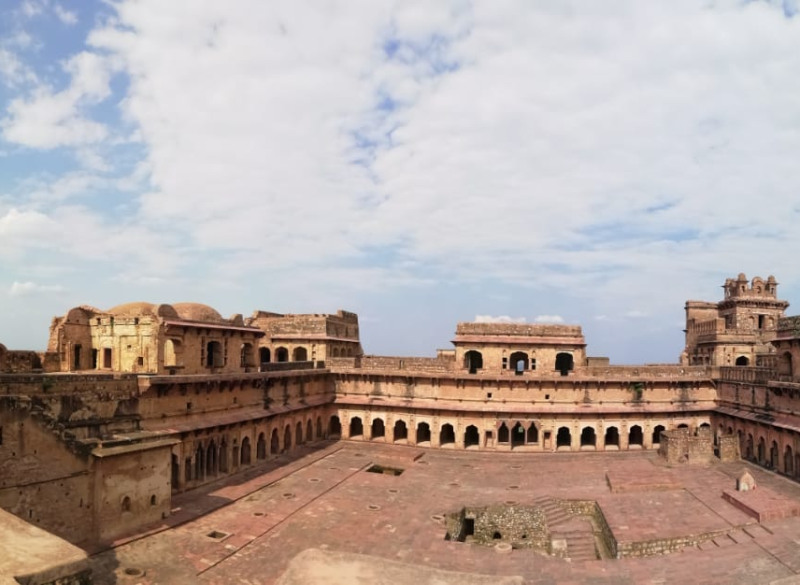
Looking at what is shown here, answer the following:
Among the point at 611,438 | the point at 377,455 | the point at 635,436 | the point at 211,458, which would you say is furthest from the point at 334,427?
the point at 635,436

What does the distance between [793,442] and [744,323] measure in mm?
23248

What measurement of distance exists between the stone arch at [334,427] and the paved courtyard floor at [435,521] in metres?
6.55

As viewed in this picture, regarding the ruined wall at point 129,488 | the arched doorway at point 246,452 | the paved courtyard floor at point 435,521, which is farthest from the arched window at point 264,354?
the ruined wall at point 129,488

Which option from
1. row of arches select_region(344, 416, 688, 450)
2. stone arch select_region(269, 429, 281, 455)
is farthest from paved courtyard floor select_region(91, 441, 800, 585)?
row of arches select_region(344, 416, 688, 450)

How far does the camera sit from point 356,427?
3959cm

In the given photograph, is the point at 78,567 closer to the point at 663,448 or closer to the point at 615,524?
the point at 615,524

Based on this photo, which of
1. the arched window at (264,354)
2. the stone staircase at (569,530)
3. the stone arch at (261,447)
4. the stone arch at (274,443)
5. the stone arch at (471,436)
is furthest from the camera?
the arched window at (264,354)

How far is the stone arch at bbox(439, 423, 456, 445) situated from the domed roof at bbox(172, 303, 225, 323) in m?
15.1

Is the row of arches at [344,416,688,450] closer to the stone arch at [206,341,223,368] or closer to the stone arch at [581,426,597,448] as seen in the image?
the stone arch at [581,426,597,448]

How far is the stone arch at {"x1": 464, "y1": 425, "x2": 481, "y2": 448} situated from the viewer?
3625 cm

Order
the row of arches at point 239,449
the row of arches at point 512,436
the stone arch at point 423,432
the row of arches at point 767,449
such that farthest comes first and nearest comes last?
the stone arch at point 423,432, the row of arches at point 512,436, the row of arches at point 767,449, the row of arches at point 239,449

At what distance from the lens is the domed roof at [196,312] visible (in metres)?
32.7

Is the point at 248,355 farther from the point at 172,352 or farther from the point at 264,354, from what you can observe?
the point at 264,354

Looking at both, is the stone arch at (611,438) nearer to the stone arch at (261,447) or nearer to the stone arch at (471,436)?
the stone arch at (471,436)
